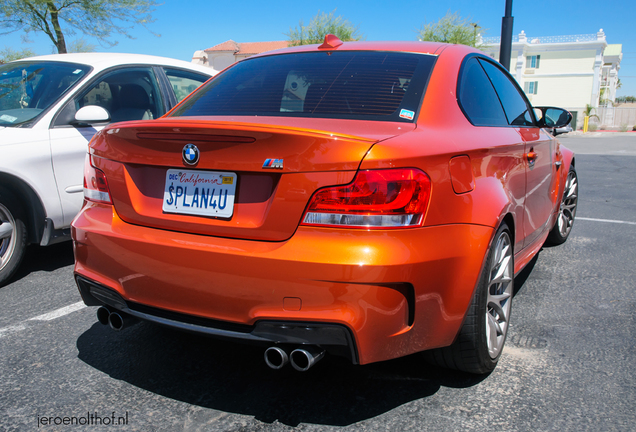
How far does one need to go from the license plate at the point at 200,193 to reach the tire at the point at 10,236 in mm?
2222

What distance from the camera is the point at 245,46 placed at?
277 feet

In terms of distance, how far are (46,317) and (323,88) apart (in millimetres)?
2199

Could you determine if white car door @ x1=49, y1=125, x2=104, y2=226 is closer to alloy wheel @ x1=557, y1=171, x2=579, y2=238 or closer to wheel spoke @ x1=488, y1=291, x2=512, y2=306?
wheel spoke @ x1=488, y1=291, x2=512, y2=306

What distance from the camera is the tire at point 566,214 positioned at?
4906 mm

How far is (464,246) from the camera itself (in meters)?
2.03

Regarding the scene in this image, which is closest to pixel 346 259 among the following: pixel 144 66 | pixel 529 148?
pixel 529 148

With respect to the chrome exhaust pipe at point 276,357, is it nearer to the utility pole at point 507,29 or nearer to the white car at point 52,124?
the white car at point 52,124

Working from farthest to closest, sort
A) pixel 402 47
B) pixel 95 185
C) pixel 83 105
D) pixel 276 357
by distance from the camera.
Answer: pixel 83 105 < pixel 402 47 < pixel 95 185 < pixel 276 357

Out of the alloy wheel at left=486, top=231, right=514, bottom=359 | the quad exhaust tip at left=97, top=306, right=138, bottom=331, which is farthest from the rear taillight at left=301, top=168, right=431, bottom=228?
the quad exhaust tip at left=97, top=306, right=138, bottom=331

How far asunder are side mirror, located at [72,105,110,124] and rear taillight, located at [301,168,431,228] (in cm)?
264

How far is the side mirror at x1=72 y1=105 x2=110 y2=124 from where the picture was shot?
3.82 metres

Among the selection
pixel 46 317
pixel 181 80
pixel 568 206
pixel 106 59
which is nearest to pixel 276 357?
pixel 46 317

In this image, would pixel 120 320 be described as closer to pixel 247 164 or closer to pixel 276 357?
pixel 276 357

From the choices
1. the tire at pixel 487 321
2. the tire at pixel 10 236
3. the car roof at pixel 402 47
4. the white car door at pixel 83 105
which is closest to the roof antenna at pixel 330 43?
the car roof at pixel 402 47
